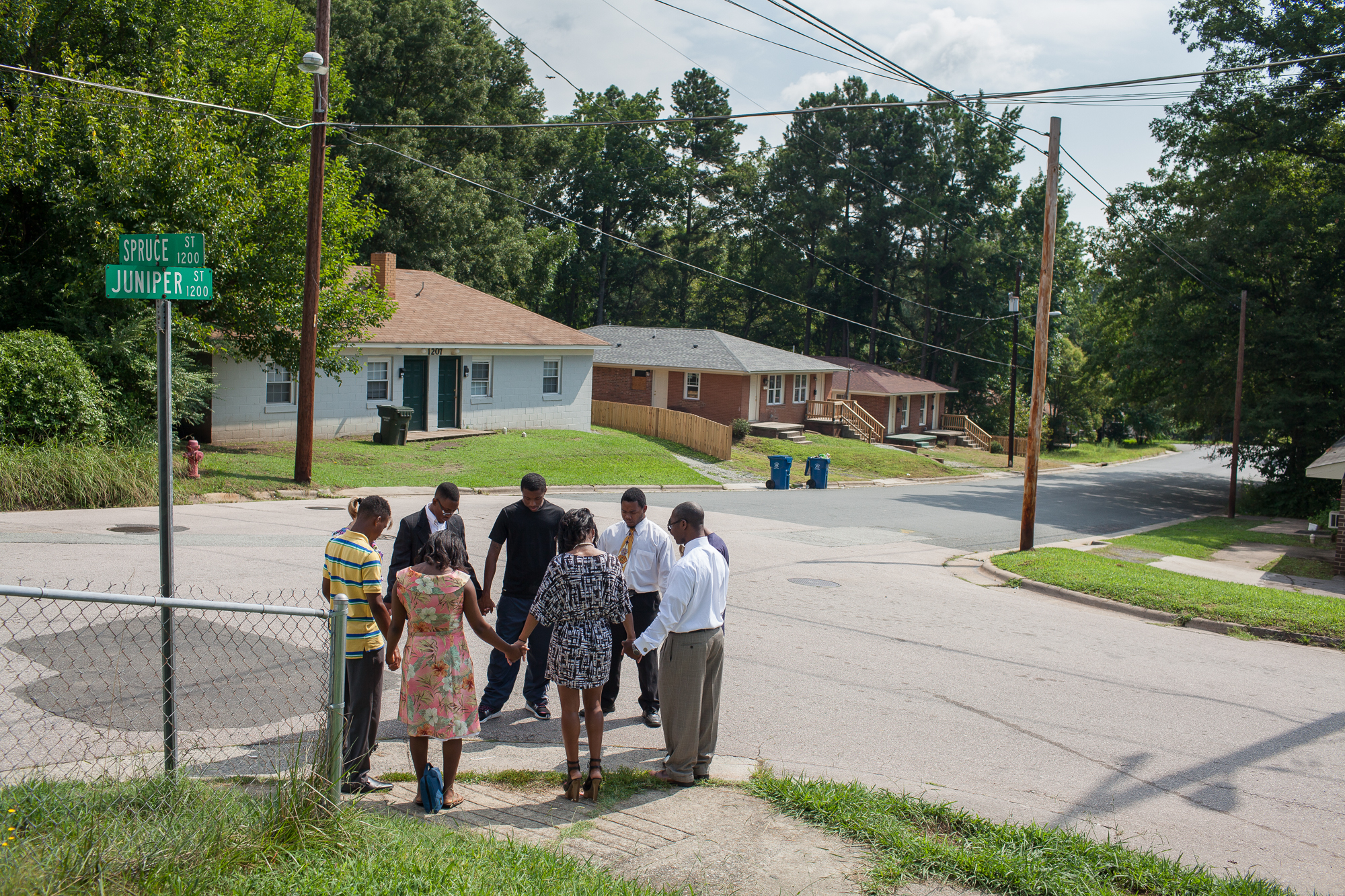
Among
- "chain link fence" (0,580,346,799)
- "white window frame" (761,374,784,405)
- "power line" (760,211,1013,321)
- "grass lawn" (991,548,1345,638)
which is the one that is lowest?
"grass lawn" (991,548,1345,638)

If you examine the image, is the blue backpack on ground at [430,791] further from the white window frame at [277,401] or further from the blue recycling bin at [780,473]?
the blue recycling bin at [780,473]

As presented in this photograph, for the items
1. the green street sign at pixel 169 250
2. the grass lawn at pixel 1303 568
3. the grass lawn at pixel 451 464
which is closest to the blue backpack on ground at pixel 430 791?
the green street sign at pixel 169 250

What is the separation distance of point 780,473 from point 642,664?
21893 millimetres

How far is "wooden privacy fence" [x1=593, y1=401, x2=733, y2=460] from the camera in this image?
35.1 metres

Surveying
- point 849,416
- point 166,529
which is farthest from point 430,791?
point 849,416

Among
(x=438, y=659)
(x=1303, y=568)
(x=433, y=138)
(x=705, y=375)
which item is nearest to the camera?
(x=438, y=659)

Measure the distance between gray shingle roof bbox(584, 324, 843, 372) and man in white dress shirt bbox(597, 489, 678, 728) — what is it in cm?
3551

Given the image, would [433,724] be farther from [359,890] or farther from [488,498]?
[488,498]

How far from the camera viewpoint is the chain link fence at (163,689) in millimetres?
4832

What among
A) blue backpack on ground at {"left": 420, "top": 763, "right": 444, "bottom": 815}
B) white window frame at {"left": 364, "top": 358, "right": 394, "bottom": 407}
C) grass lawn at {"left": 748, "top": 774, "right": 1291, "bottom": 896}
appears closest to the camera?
grass lawn at {"left": 748, "top": 774, "right": 1291, "bottom": 896}

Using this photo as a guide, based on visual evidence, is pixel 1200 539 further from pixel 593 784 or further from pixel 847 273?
pixel 847 273

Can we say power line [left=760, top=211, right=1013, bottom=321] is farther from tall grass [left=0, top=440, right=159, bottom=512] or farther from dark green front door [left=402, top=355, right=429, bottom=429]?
tall grass [left=0, top=440, right=159, bottom=512]

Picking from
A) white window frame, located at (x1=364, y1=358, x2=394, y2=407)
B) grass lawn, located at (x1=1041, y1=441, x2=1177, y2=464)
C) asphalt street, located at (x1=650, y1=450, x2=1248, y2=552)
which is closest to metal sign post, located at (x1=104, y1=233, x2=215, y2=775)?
asphalt street, located at (x1=650, y1=450, x2=1248, y2=552)

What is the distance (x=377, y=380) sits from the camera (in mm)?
28906
